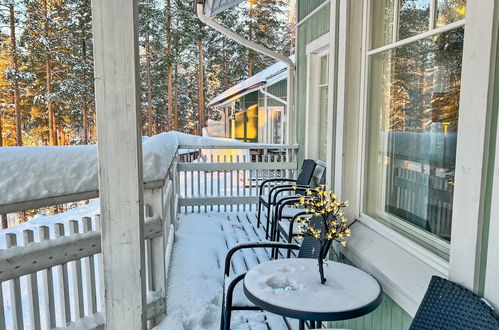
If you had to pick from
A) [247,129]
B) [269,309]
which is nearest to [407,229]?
[269,309]

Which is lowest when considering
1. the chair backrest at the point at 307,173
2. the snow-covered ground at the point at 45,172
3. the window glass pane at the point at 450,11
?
the chair backrest at the point at 307,173

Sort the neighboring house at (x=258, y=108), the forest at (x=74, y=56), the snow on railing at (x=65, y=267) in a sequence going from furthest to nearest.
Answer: the forest at (x=74, y=56) < the neighboring house at (x=258, y=108) < the snow on railing at (x=65, y=267)

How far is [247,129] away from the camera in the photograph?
16062 millimetres

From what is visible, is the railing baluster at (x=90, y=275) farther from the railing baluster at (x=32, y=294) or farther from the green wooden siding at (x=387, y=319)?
the green wooden siding at (x=387, y=319)

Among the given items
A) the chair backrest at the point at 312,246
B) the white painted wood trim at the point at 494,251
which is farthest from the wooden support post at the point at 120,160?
the white painted wood trim at the point at 494,251

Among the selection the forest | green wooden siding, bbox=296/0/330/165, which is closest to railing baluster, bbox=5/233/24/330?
green wooden siding, bbox=296/0/330/165

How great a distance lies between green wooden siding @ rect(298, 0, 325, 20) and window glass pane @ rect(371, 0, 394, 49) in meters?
2.65

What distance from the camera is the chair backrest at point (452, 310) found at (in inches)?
40.8

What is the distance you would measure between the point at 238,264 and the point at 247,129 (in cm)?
1286

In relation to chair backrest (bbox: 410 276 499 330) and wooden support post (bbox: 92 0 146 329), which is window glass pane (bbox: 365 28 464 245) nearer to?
chair backrest (bbox: 410 276 499 330)

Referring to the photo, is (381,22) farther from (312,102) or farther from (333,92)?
(312,102)

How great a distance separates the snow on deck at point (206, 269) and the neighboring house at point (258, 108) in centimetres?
398

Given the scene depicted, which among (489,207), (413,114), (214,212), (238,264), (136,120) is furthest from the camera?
(214,212)

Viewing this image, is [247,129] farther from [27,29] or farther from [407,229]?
[407,229]
